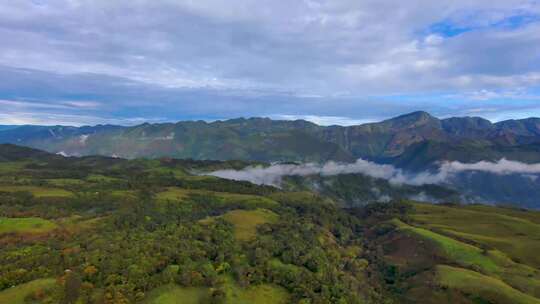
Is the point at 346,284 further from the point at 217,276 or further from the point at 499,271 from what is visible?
the point at 499,271

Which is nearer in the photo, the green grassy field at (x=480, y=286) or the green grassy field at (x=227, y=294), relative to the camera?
the green grassy field at (x=227, y=294)

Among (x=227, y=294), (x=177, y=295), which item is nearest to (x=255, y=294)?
(x=227, y=294)

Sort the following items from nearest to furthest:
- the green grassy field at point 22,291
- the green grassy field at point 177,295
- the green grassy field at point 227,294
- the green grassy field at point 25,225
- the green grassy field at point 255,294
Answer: the green grassy field at point 22,291, the green grassy field at point 177,295, the green grassy field at point 227,294, the green grassy field at point 255,294, the green grassy field at point 25,225

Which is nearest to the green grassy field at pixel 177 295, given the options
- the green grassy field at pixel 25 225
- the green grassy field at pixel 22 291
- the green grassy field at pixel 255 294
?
the green grassy field at pixel 255 294

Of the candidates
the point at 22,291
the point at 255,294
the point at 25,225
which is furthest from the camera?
the point at 25,225

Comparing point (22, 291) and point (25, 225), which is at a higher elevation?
point (25, 225)

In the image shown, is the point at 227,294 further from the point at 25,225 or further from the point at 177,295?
the point at 25,225

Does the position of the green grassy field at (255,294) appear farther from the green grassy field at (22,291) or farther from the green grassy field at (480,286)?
the green grassy field at (480,286)
